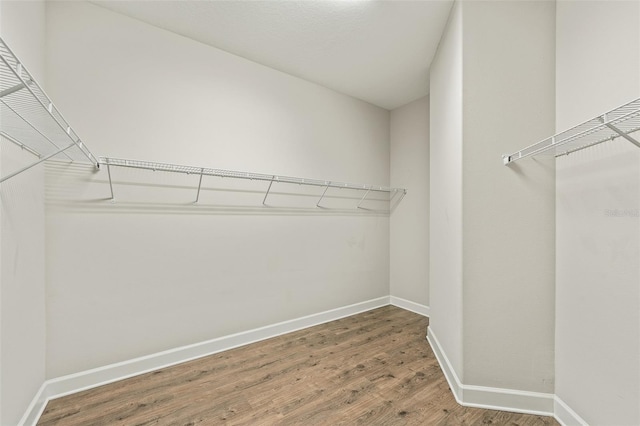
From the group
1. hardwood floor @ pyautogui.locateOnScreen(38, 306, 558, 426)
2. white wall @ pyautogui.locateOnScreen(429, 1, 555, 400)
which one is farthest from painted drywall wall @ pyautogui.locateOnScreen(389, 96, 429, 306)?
white wall @ pyautogui.locateOnScreen(429, 1, 555, 400)

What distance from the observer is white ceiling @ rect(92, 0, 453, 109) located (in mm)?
1810

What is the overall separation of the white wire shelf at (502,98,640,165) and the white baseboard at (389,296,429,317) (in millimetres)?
2036

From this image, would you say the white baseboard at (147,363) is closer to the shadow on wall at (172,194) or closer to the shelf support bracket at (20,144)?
the shadow on wall at (172,194)

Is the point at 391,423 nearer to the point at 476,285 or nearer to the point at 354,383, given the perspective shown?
the point at 354,383

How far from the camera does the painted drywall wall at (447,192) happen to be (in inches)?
66.7

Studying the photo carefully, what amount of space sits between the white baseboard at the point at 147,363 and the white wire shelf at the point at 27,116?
51.8 inches

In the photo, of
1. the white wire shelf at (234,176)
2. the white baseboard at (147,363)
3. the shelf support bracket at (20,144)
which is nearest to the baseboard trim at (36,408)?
the white baseboard at (147,363)

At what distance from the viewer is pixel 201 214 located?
215cm

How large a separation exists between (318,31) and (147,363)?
2.74 m

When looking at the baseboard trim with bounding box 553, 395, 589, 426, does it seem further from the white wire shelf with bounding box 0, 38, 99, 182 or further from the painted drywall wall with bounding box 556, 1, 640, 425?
the white wire shelf with bounding box 0, 38, 99, 182

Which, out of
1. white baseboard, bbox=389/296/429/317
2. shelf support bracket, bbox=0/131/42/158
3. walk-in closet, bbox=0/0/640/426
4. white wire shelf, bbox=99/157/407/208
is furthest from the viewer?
white baseboard, bbox=389/296/429/317

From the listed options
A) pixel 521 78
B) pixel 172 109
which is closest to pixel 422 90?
pixel 521 78

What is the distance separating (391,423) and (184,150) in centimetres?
226

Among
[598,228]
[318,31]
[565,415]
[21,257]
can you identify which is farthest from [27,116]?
[565,415]
